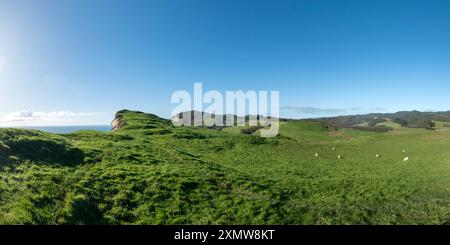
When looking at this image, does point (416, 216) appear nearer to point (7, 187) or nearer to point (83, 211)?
point (83, 211)

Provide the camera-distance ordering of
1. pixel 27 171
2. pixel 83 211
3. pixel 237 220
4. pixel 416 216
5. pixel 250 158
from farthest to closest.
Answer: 1. pixel 250 158
2. pixel 27 171
3. pixel 416 216
4. pixel 237 220
5. pixel 83 211

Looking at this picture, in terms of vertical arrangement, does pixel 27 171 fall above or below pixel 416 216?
above

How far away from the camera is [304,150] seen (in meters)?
52.8

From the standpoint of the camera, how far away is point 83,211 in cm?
1578

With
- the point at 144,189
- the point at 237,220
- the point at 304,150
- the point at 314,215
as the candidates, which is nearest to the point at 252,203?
the point at 237,220

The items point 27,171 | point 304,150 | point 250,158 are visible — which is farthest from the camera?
point 304,150

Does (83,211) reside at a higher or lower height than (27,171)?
lower

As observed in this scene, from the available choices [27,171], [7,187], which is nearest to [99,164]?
[27,171]

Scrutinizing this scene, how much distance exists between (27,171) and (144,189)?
7.59 m

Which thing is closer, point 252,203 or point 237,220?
point 237,220
